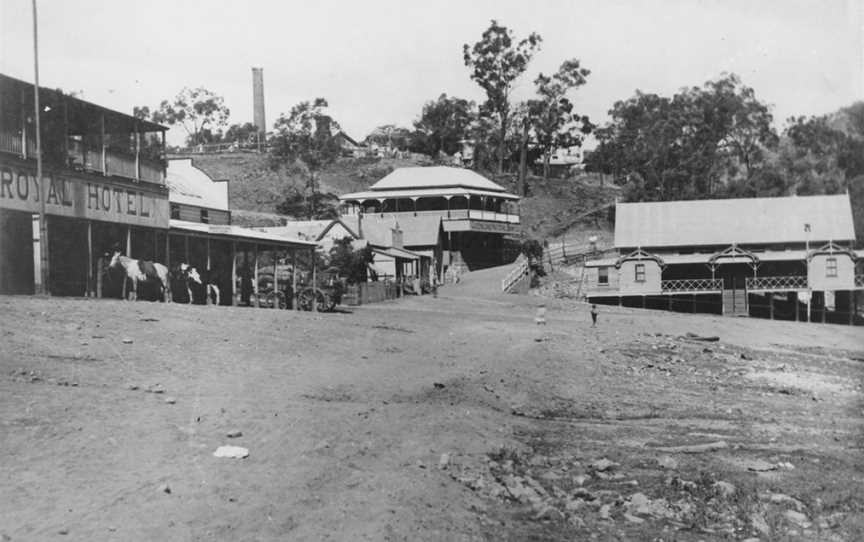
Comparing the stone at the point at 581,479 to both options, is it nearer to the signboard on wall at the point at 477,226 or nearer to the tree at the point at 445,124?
the signboard on wall at the point at 477,226

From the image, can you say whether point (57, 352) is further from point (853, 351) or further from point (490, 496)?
point (853, 351)

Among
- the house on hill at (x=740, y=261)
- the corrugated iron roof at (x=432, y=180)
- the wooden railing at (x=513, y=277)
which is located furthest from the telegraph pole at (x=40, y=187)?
the corrugated iron roof at (x=432, y=180)

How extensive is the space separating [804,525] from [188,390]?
30.2ft

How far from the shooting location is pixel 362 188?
277 feet

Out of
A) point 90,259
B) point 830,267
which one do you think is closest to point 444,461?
point 90,259

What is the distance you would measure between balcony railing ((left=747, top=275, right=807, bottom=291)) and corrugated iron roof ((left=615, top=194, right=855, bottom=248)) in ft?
10.3

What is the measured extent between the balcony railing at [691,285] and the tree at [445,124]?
4664 centimetres

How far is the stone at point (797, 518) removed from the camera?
403 inches

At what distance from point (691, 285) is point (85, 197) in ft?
133

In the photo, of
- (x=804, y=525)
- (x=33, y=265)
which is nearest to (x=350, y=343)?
(x=33, y=265)

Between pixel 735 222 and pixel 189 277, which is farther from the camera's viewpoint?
pixel 735 222

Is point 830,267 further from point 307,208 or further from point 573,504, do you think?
point 573,504

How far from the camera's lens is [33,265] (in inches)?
902

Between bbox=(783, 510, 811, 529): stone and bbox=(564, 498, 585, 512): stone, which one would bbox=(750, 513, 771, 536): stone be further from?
bbox=(564, 498, 585, 512): stone
